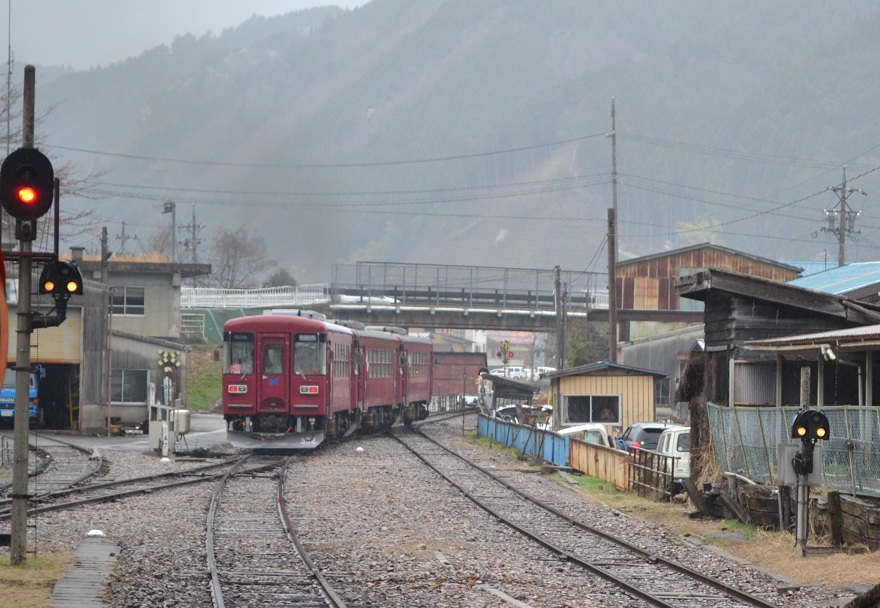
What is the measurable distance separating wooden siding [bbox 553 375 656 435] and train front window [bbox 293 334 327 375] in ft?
26.1

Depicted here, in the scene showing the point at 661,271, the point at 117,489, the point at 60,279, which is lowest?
the point at 117,489

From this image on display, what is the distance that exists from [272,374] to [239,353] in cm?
91

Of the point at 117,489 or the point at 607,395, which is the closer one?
the point at 117,489

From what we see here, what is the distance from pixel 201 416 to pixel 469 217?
14549cm

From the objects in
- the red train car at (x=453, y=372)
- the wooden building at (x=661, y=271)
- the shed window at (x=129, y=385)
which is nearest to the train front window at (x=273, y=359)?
the shed window at (x=129, y=385)

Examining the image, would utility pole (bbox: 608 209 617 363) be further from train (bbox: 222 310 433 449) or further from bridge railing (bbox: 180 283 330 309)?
bridge railing (bbox: 180 283 330 309)

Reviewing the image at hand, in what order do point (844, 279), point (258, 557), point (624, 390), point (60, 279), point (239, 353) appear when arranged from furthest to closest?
point (844, 279) < point (624, 390) < point (239, 353) < point (258, 557) < point (60, 279)

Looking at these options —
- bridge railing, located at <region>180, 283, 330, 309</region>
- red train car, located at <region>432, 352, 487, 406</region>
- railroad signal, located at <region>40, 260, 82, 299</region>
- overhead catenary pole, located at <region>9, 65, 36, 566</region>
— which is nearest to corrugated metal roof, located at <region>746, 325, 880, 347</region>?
railroad signal, located at <region>40, 260, 82, 299</region>

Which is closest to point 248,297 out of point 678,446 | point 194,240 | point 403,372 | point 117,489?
point 194,240

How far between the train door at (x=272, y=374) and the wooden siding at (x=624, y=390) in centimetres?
861

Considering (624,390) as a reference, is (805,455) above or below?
below

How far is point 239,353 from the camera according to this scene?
27922mm

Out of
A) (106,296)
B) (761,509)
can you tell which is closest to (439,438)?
(106,296)

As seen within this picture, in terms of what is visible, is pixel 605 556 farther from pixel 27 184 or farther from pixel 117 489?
pixel 117 489
